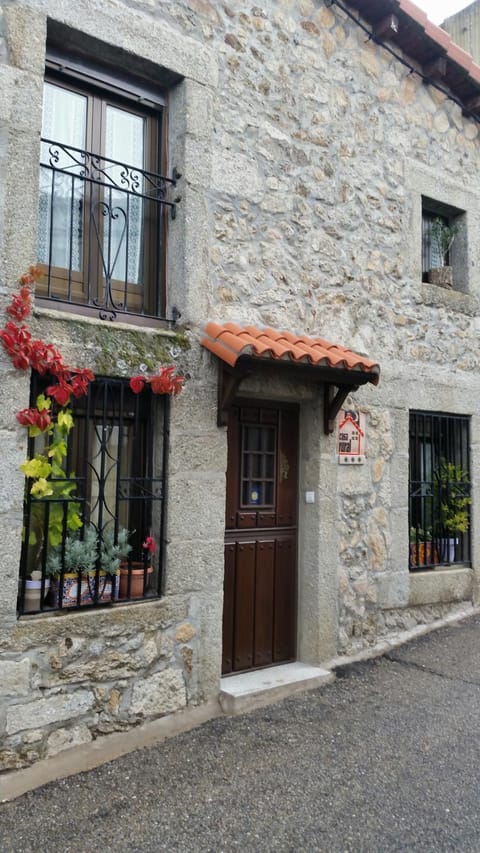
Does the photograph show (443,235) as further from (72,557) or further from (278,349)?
(72,557)

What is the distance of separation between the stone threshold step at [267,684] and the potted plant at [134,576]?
2.94 feet

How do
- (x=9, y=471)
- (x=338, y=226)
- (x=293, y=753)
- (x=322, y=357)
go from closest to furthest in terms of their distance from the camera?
1. (x=9, y=471)
2. (x=293, y=753)
3. (x=322, y=357)
4. (x=338, y=226)

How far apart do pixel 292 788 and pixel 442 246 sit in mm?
5002

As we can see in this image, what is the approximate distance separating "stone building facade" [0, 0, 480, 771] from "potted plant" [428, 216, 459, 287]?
0.13 meters

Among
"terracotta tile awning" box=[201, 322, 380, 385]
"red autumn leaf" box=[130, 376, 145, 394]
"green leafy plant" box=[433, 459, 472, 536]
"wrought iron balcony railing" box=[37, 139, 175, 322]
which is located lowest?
"green leafy plant" box=[433, 459, 472, 536]

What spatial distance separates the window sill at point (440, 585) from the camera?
5.50 meters

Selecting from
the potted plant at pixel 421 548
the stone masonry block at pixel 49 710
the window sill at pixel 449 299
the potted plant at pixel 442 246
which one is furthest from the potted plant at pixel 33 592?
the potted plant at pixel 442 246

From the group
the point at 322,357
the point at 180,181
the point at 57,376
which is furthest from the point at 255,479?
the point at 180,181

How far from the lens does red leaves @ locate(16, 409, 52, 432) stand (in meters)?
3.39

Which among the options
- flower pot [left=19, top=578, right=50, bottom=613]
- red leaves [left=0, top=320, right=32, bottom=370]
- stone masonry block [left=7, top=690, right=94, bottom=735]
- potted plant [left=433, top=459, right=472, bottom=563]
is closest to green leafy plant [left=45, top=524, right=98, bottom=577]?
flower pot [left=19, top=578, right=50, bottom=613]

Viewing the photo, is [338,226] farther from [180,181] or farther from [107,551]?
[107,551]

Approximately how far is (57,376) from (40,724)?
1.82 metres

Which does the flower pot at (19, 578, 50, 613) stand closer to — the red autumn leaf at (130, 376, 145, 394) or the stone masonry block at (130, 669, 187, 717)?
the stone masonry block at (130, 669, 187, 717)

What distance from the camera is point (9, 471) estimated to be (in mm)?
3367
